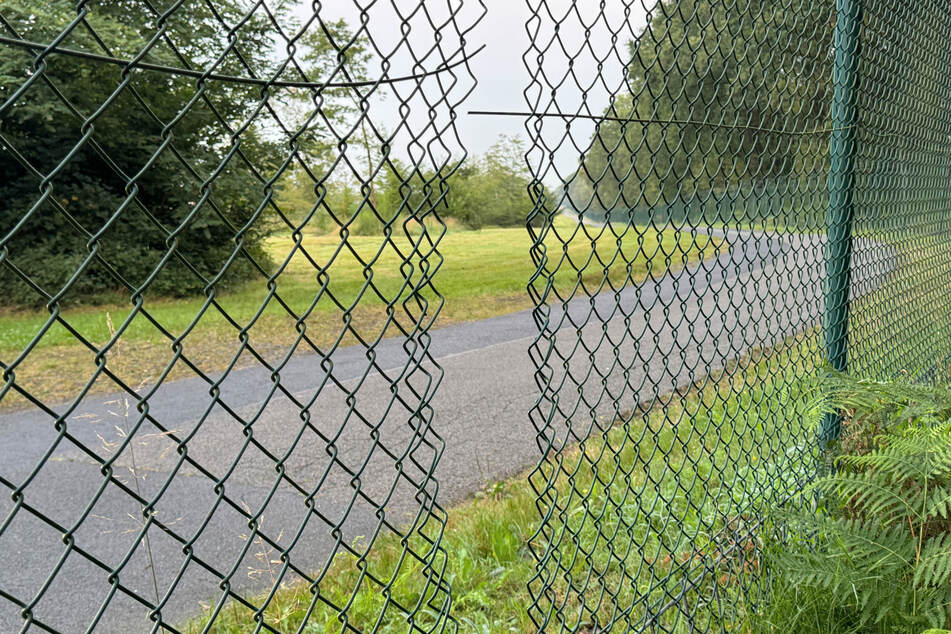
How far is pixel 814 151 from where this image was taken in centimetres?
301

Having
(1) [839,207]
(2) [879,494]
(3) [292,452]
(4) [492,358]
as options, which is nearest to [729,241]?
(1) [839,207]

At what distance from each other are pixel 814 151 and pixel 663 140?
4.70ft

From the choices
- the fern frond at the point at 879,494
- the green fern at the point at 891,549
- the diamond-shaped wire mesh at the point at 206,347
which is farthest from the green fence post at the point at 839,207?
the diamond-shaped wire mesh at the point at 206,347

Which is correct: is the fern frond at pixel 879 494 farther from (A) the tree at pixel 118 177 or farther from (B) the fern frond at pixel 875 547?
(A) the tree at pixel 118 177

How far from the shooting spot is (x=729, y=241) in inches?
128

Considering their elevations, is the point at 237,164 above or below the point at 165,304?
above

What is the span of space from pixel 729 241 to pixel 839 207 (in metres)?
0.53

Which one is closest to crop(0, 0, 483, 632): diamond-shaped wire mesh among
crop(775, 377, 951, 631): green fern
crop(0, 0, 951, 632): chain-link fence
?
crop(0, 0, 951, 632): chain-link fence

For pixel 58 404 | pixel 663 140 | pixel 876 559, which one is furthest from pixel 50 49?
pixel 58 404

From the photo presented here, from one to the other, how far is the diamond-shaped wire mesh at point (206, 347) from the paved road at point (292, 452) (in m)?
0.03

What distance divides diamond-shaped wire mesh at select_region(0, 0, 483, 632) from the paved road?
0.03 meters

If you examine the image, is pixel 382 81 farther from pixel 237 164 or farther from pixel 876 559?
pixel 237 164

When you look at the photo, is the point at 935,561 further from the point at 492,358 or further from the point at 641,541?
the point at 492,358

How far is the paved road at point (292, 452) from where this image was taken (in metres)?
2.81
